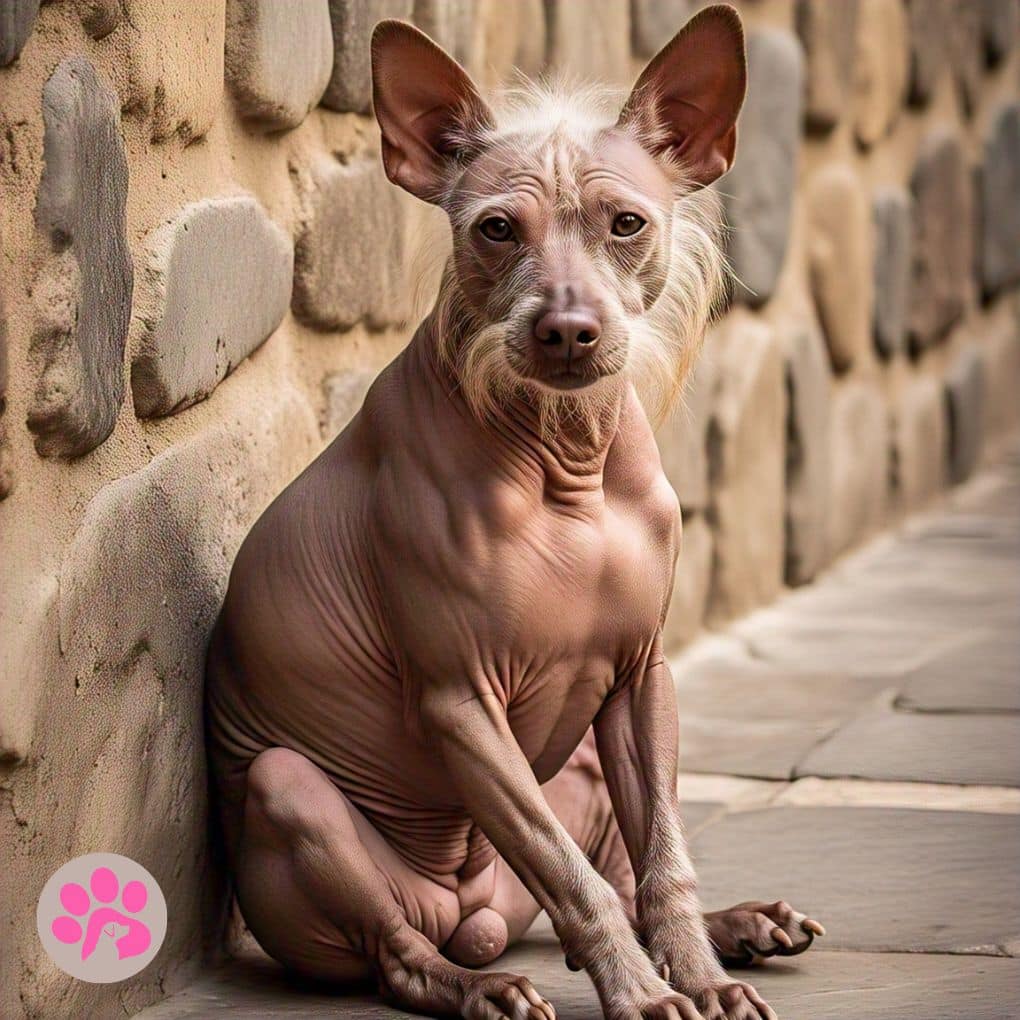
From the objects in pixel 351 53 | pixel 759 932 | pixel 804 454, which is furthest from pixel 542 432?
pixel 804 454

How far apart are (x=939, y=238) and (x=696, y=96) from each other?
399cm

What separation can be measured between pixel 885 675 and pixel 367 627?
2.07 metres

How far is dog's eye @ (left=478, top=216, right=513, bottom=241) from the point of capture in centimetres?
226

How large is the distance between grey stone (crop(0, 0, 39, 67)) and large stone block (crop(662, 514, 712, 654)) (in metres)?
2.60

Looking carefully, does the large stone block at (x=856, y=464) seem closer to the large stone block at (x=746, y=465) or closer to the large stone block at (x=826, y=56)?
the large stone block at (x=746, y=465)

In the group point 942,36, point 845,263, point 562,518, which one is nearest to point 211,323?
point 562,518

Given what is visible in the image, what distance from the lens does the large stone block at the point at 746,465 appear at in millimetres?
4598

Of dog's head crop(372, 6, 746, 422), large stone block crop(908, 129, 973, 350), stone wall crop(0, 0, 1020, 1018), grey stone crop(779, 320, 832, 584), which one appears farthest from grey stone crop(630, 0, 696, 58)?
large stone block crop(908, 129, 973, 350)

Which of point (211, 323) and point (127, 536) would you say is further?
point (211, 323)

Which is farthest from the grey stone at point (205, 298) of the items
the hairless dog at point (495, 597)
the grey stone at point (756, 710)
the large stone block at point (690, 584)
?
the large stone block at point (690, 584)

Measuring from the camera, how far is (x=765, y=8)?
478cm

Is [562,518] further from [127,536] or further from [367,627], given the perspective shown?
[127,536]

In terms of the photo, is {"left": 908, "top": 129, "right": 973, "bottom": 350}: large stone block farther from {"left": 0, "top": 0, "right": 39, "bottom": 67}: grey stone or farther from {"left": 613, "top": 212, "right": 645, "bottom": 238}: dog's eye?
{"left": 0, "top": 0, "right": 39, "bottom": 67}: grey stone

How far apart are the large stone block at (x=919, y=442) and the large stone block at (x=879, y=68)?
90 cm
